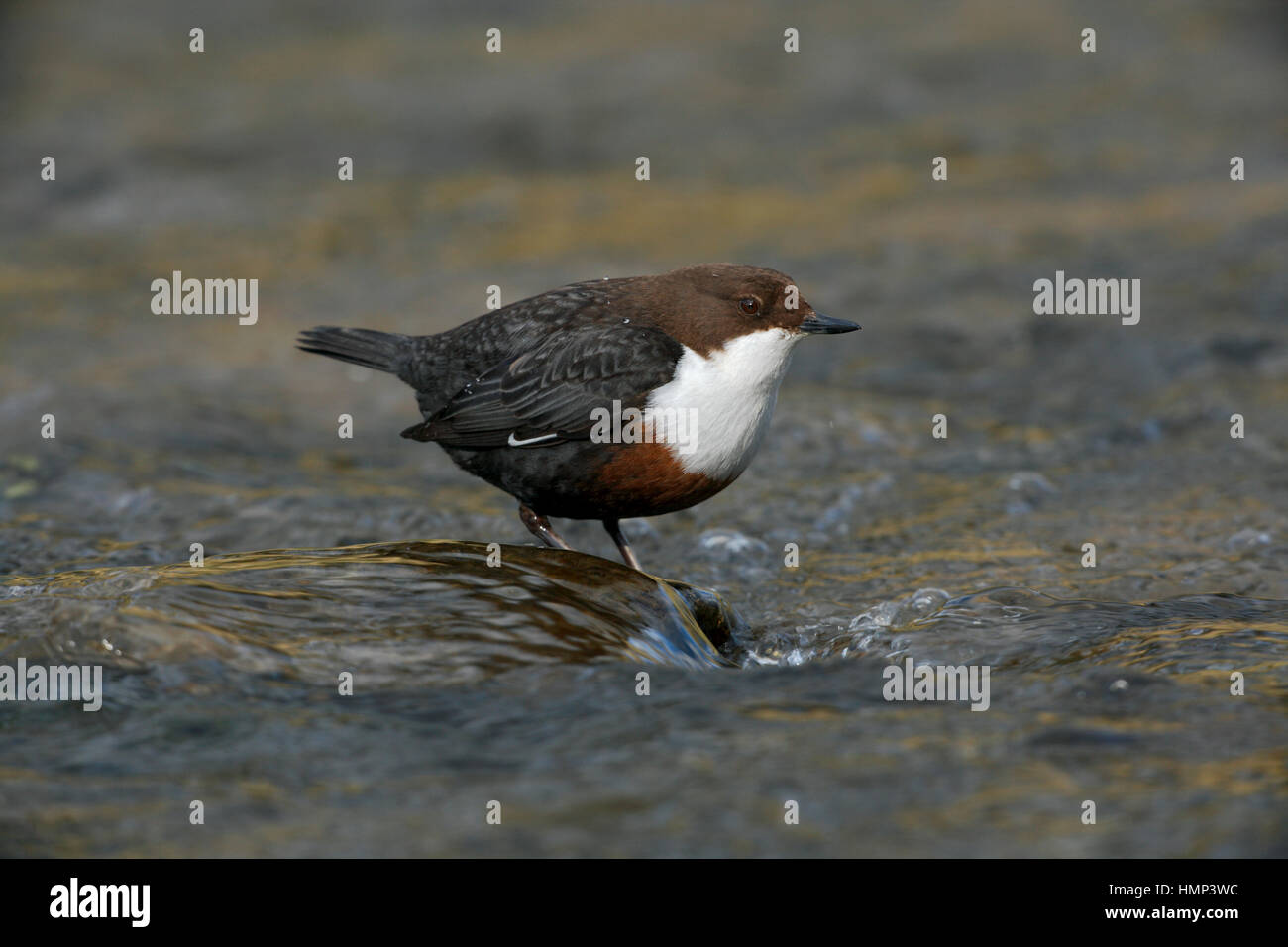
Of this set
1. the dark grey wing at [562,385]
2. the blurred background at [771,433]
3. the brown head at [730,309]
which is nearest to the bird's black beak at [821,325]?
the brown head at [730,309]

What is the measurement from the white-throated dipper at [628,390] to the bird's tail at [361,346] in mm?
415

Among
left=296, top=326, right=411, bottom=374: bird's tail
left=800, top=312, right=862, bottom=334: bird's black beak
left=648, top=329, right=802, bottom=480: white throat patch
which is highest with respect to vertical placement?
left=296, top=326, right=411, bottom=374: bird's tail

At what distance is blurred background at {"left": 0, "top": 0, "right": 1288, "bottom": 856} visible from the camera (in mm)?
3570

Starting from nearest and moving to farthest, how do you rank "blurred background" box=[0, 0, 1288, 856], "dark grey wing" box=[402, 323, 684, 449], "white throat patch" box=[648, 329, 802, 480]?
"blurred background" box=[0, 0, 1288, 856] → "white throat patch" box=[648, 329, 802, 480] → "dark grey wing" box=[402, 323, 684, 449]

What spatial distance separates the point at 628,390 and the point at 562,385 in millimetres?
259

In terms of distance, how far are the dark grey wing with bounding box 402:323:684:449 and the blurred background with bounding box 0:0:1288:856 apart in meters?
1.01

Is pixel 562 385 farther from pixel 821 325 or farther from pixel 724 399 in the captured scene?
pixel 821 325

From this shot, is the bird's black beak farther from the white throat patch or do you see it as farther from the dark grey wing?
the dark grey wing

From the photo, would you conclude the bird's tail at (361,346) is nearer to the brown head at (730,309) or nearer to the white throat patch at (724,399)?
the brown head at (730,309)

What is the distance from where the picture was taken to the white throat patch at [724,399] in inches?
191

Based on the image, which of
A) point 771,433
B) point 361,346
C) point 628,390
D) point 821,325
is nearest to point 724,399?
point 628,390

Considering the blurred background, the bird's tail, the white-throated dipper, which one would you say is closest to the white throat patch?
the white-throated dipper

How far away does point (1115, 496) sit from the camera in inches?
267
